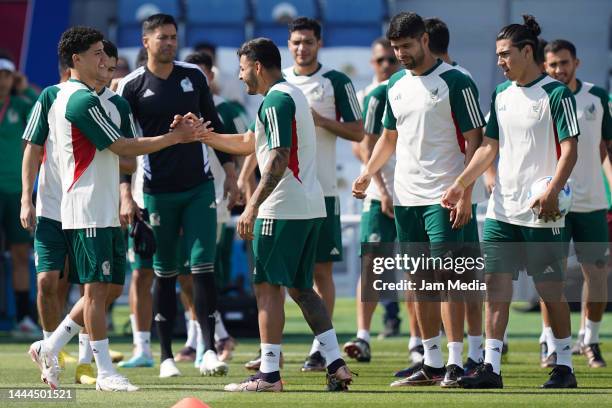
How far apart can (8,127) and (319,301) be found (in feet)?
21.3

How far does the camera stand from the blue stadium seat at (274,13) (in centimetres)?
2434

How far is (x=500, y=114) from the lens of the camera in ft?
30.0

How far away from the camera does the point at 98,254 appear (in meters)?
8.95

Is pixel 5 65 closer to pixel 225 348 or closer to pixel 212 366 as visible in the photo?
pixel 225 348

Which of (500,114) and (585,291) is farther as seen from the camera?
(585,291)

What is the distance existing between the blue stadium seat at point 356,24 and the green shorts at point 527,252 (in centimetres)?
1546

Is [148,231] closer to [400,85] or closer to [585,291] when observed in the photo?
[400,85]

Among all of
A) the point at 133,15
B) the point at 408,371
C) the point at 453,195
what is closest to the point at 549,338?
the point at 408,371

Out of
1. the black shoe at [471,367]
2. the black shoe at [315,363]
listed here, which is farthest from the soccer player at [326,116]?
the black shoe at [471,367]

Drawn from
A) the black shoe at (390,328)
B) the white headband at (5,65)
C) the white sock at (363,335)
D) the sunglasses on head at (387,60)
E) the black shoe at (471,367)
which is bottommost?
the black shoe at (390,328)

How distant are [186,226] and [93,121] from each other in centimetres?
175

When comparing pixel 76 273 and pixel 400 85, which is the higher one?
pixel 400 85

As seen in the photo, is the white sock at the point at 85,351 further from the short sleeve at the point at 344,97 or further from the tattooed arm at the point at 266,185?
the short sleeve at the point at 344,97

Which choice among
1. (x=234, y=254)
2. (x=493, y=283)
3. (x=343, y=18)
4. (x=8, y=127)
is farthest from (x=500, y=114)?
(x=343, y=18)
